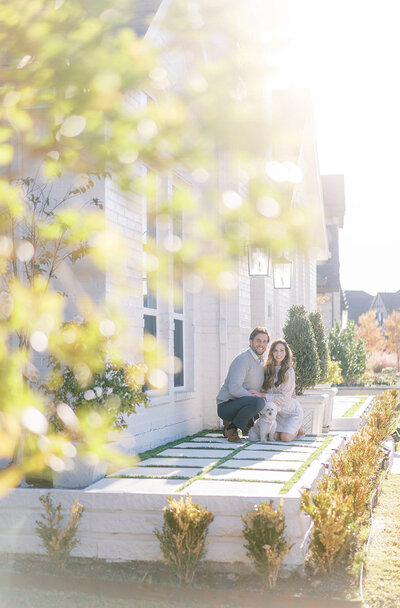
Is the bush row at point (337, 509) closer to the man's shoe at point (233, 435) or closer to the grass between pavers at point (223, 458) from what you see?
the grass between pavers at point (223, 458)

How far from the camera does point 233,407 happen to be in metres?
9.36

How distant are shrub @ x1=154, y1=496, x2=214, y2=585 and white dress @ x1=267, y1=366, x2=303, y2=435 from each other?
4302 millimetres

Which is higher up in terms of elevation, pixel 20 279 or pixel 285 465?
pixel 20 279

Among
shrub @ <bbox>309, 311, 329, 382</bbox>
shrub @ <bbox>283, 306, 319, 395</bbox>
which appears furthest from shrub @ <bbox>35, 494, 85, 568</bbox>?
shrub @ <bbox>309, 311, 329, 382</bbox>

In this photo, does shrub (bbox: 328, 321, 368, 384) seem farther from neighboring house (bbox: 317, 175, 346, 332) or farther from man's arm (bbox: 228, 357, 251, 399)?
man's arm (bbox: 228, 357, 251, 399)

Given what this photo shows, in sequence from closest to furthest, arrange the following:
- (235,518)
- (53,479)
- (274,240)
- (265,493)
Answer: (274,240) → (235,518) → (265,493) → (53,479)

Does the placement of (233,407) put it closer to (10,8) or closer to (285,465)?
(285,465)

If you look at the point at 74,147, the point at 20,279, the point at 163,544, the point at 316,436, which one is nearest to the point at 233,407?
the point at 316,436

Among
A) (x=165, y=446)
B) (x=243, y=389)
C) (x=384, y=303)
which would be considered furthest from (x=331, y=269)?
(x=384, y=303)

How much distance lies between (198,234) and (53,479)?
4854 millimetres

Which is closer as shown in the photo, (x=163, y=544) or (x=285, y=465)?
(x=163, y=544)

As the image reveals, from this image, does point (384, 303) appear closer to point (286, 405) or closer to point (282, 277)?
point (282, 277)

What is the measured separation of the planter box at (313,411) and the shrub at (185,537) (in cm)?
627

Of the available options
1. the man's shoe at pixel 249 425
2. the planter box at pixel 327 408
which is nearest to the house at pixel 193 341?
the man's shoe at pixel 249 425
